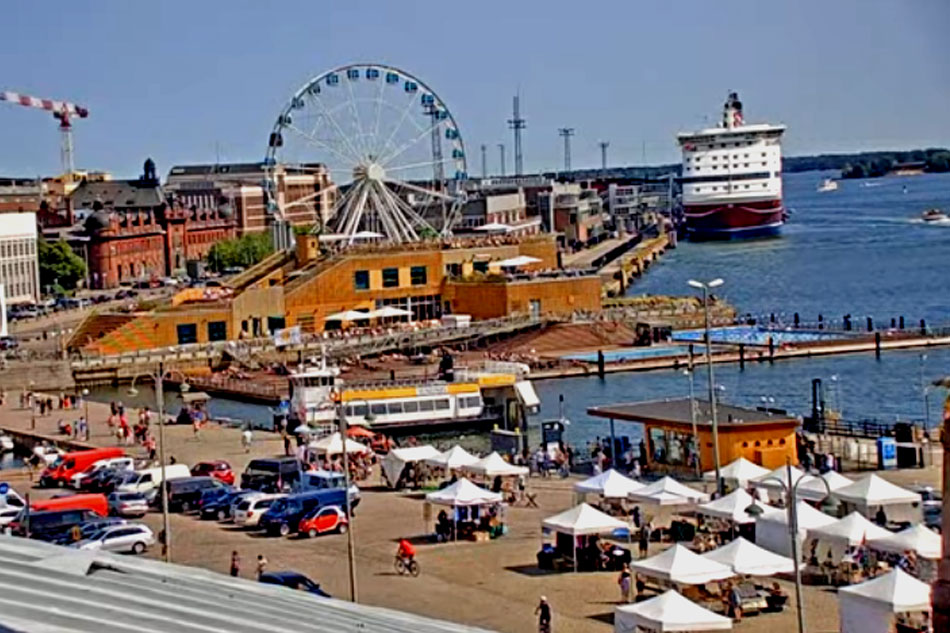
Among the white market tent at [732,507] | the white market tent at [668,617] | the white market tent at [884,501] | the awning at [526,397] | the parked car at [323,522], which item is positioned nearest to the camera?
the white market tent at [668,617]

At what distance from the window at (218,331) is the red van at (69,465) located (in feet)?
66.5

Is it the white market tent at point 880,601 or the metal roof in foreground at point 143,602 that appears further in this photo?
the white market tent at point 880,601

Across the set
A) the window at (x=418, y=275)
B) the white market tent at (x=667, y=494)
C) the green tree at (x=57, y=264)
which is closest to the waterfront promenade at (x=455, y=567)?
the white market tent at (x=667, y=494)

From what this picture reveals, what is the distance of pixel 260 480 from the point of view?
2406cm

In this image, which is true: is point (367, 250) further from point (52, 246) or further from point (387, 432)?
point (52, 246)

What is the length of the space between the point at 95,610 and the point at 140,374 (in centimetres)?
3956

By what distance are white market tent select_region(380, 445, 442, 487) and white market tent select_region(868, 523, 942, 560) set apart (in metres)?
8.13

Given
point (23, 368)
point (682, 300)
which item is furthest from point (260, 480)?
point (682, 300)

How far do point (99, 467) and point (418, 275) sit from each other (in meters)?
25.7

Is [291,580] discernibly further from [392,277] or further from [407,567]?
[392,277]

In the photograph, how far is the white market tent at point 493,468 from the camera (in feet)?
73.0

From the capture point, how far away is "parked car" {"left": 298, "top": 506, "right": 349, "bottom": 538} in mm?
19734

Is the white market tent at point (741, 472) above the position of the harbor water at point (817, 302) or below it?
above

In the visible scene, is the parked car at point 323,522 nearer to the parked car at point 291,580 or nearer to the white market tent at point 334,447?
the parked car at point 291,580
